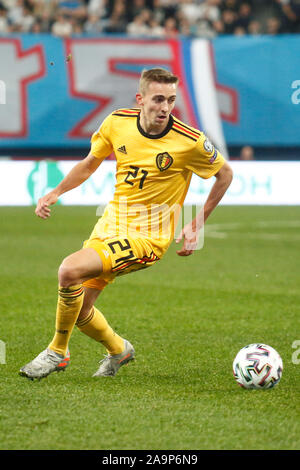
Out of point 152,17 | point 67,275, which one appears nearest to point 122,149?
point 67,275

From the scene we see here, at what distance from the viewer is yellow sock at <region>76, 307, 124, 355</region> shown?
567cm

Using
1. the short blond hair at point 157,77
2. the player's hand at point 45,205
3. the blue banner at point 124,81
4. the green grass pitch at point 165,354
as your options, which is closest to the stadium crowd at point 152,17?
the blue banner at point 124,81

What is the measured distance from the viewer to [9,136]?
20875mm

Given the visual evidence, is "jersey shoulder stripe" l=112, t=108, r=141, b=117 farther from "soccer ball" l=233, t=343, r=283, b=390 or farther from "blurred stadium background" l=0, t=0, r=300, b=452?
"soccer ball" l=233, t=343, r=283, b=390

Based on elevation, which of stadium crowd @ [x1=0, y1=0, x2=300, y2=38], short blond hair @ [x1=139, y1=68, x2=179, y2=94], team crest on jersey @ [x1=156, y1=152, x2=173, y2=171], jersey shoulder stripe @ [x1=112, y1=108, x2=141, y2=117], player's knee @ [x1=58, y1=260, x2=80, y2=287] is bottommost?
player's knee @ [x1=58, y1=260, x2=80, y2=287]

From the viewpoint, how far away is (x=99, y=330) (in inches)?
225

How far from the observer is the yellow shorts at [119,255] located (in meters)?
5.32

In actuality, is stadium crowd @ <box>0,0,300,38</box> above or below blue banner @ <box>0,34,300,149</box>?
above

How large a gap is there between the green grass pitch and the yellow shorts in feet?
2.34

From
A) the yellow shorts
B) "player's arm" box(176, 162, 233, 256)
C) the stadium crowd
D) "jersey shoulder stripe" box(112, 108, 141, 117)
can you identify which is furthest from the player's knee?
the stadium crowd

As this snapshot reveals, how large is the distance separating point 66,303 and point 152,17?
710 inches

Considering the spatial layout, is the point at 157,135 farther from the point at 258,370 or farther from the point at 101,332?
the point at 258,370

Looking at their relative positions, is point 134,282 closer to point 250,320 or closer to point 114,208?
point 250,320

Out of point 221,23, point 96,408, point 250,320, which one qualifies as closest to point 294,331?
point 250,320
